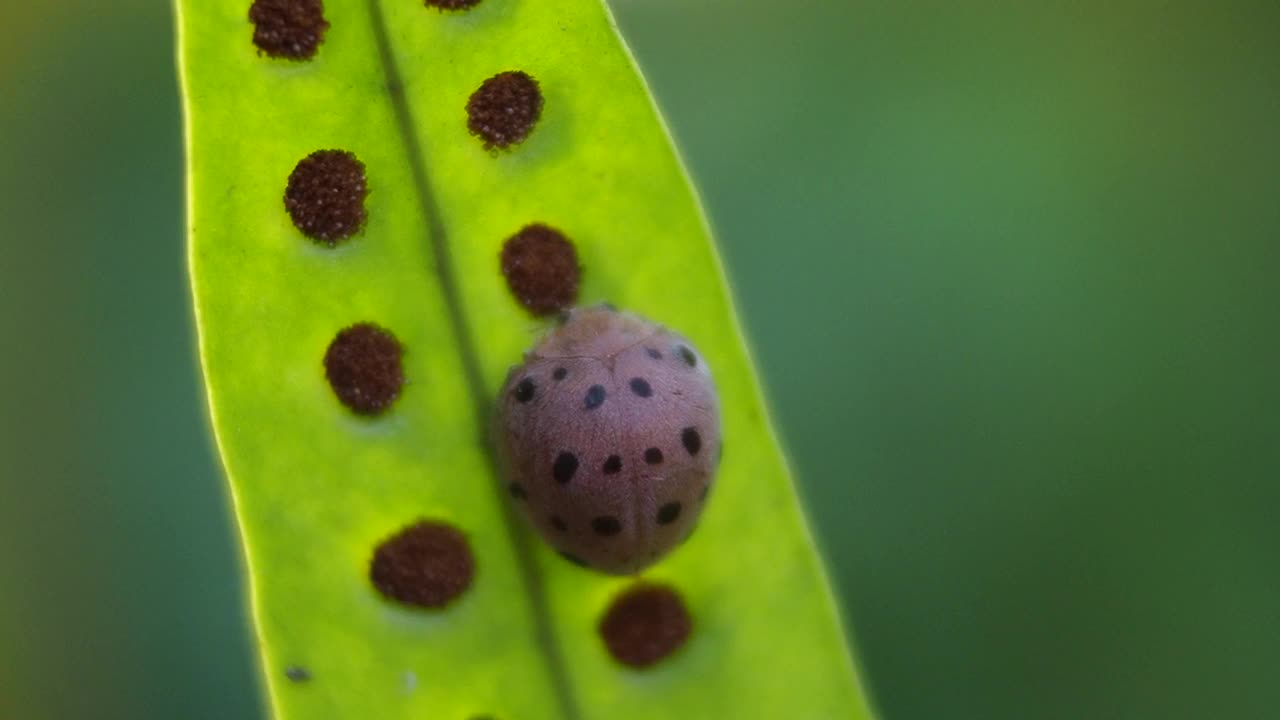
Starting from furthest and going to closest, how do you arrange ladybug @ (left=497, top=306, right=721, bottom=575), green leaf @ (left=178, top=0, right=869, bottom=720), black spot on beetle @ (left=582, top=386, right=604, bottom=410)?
black spot on beetle @ (left=582, top=386, right=604, bottom=410) < ladybug @ (left=497, top=306, right=721, bottom=575) < green leaf @ (left=178, top=0, right=869, bottom=720)

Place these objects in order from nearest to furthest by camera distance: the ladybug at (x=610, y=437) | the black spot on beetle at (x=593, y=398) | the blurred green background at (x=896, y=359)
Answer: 1. the ladybug at (x=610, y=437)
2. the black spot on beetle at (x=593, y=398)
3. the blurred green background at (x=896, y=359)

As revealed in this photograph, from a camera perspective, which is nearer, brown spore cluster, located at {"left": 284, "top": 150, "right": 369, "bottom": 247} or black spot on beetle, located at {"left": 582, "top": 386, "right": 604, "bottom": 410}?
brown spore cluster, located at {"left": 284, "top": 150, "right": 369, "bottom": 247}

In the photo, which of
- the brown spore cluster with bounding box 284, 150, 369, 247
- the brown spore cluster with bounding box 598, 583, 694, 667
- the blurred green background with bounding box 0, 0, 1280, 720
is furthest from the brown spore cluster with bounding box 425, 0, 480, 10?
the blurred green background with bounding box 0, 0, 1280, 720

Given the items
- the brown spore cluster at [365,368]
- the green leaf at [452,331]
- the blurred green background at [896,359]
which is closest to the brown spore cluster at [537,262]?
the green leaf at [452,331]

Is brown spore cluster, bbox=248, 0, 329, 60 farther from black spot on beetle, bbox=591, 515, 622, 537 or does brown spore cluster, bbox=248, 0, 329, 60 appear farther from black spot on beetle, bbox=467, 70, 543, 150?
black spot on beetle, bbox=591, 515, 622, 537

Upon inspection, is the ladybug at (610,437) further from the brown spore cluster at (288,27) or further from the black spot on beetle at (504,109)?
the brown spore cluster at (288,27)

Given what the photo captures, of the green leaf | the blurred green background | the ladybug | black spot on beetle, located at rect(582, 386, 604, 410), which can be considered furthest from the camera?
the blurred green background
